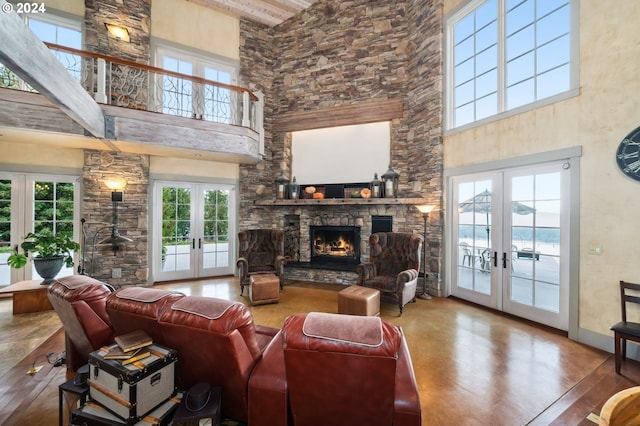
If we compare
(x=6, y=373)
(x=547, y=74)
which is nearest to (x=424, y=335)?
(x=547, y=74)

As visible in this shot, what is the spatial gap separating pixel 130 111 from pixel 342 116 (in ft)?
13.3

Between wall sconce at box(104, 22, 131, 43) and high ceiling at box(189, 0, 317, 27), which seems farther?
high ceiling at box(189, 0, 317, 27)

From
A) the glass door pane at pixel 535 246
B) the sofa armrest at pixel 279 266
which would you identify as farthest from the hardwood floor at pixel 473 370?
the sofa armrest at pixel 279 266

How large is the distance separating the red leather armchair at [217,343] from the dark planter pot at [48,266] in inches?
150

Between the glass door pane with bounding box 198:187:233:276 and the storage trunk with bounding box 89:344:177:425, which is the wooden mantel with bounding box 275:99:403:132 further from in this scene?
the storage trunk with bounding box 89:344:177:425

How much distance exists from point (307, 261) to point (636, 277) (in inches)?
200

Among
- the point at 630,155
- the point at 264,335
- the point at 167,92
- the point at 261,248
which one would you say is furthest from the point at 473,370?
the point at 167,92

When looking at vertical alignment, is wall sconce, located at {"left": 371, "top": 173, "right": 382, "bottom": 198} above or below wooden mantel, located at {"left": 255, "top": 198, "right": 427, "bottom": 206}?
above

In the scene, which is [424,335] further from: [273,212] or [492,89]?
[273,212]

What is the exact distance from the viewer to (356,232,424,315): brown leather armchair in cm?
418

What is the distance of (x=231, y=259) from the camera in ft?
21.5

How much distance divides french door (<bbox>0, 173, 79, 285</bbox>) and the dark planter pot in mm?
471

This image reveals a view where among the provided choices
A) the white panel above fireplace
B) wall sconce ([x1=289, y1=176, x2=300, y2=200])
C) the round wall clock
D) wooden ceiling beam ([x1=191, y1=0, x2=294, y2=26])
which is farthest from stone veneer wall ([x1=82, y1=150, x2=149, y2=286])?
the round wall clock

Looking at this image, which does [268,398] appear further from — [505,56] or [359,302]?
[505,56]
